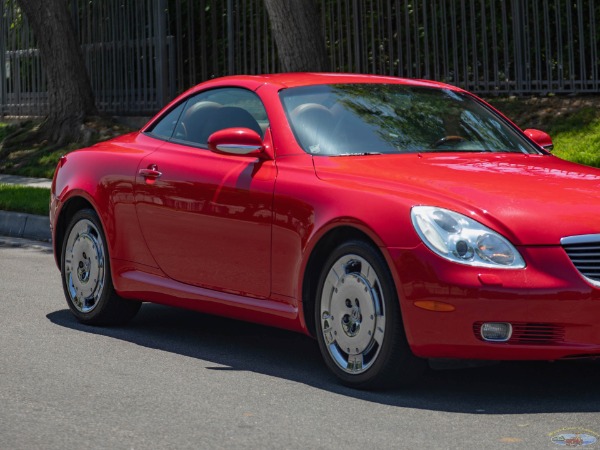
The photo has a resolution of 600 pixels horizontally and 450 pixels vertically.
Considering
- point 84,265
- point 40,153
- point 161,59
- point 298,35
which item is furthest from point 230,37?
point 84,265

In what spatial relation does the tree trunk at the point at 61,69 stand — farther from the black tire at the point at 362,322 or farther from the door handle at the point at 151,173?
the black tire at the point at 362,322

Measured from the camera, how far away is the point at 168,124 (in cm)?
859

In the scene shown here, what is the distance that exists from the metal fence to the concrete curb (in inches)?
148

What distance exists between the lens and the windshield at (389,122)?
750cm

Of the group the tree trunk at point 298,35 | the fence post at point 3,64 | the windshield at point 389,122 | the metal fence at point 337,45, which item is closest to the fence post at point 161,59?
the metal fence at point 337,45

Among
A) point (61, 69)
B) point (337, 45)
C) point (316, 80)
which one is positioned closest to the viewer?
point (316, 80)

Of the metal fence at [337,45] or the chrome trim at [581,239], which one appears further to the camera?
the metal fence at [337,45]

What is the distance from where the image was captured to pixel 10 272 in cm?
1134

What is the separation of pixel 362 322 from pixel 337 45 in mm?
13320

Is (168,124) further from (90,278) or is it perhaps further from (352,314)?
(352,314)

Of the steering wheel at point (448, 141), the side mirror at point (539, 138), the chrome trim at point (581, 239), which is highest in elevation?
the steering wheel at point (448, 141)

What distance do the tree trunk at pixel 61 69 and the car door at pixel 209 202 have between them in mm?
12839

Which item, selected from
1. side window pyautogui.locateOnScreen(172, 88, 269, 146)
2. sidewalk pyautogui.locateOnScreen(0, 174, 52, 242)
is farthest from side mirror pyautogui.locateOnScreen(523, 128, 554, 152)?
sidewalk pyautogui.locateOnScreen(0, 174, 52, 242)

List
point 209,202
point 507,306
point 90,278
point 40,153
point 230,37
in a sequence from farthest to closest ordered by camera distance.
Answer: point 230,37
point 40,153
point 90,278
point 209,202
point 507,306
